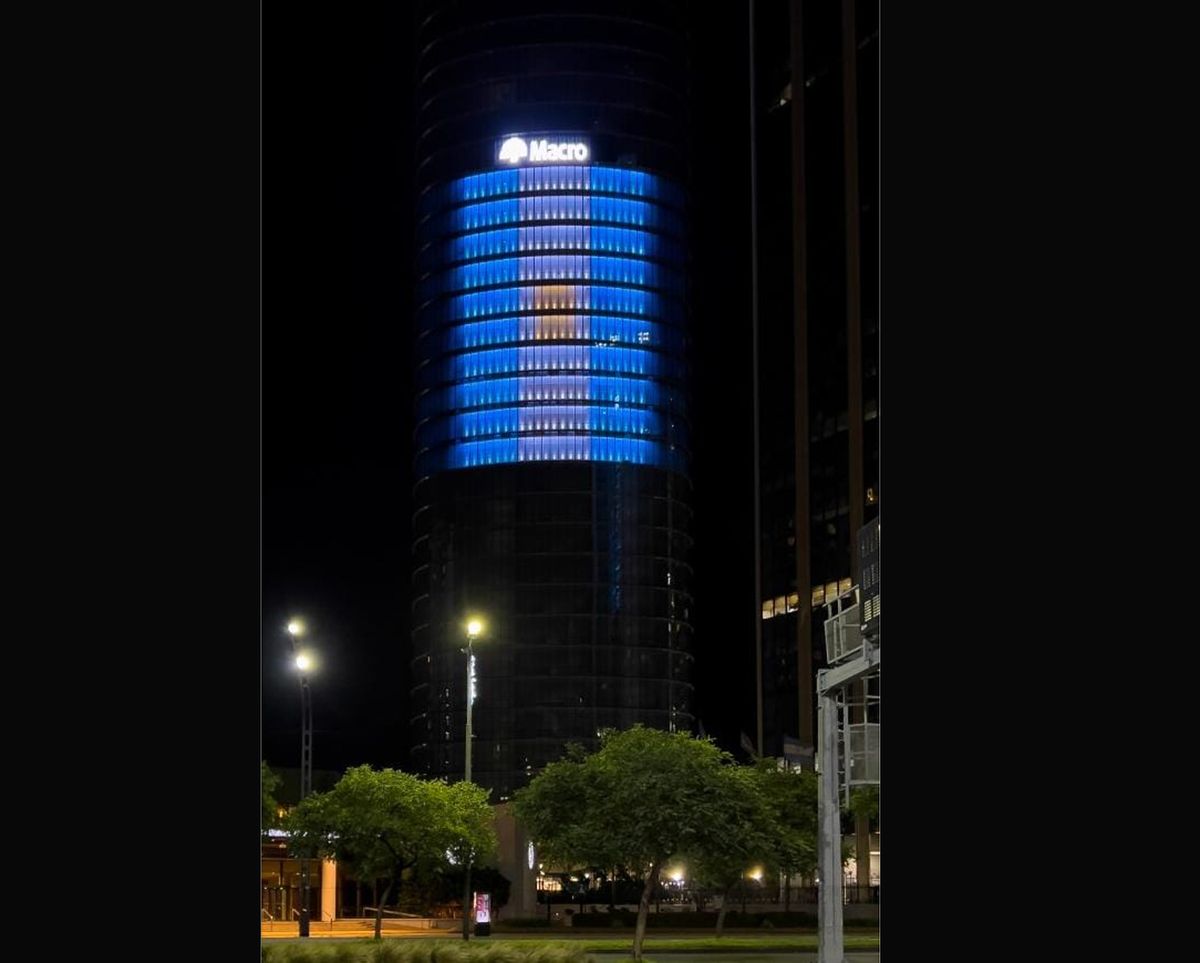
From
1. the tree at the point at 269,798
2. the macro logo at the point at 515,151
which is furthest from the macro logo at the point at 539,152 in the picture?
the tree at the point at 269,798

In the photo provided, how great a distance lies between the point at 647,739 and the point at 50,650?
4420cm

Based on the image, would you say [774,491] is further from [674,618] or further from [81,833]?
[81,833]

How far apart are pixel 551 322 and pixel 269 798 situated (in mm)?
94689

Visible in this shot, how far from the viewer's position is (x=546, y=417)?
16275 centimetres

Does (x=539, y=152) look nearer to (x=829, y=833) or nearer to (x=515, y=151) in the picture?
(x=515, y=151)

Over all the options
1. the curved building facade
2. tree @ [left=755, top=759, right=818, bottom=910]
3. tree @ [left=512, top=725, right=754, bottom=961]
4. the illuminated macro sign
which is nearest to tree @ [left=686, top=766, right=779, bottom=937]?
tree @ [left=512, top=725, right=754, bottom=961]

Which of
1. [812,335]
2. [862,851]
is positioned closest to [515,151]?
[812,335]

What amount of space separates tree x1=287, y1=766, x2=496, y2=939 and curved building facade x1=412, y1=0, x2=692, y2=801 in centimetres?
9918

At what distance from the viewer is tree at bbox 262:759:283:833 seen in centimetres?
6475

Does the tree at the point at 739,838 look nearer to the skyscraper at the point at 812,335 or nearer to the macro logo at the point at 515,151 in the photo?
the skyscraper at the point at 812,335

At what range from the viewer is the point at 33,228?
15.9m

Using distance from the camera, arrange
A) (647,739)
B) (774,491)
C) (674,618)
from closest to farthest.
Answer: (647,739) < (774,491) < (674,618)

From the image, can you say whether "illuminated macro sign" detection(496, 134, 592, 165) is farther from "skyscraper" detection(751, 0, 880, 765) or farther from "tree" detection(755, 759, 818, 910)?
"tree" detection(755, 759, 818, 910)
